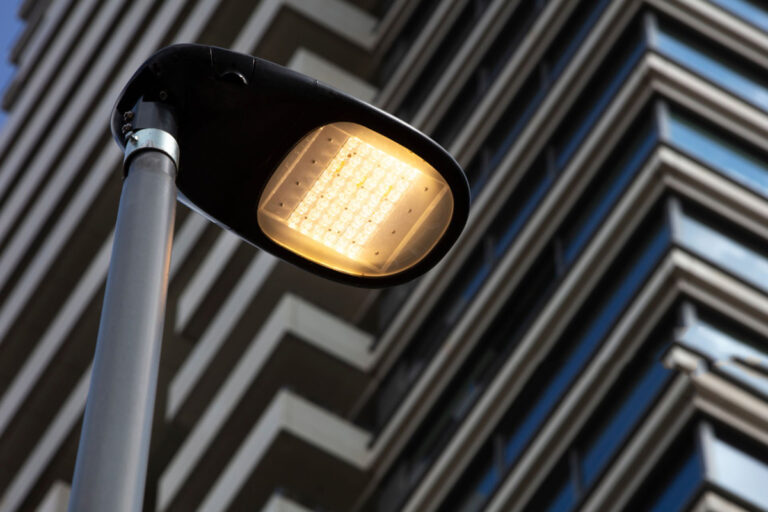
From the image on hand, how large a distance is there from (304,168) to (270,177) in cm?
10

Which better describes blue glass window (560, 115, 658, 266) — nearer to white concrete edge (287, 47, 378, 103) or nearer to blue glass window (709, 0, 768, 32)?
blue glass window (709, 0, 768, 32)

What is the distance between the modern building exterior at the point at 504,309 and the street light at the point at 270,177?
416 inches

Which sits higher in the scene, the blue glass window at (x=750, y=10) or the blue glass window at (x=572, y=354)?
the blue glass window at (x=750, y=10)

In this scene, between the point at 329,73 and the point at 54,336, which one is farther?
the point at 54,336

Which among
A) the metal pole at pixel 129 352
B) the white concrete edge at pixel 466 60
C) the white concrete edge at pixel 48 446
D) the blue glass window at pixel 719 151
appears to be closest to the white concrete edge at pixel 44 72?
the white concrete edge at pixel 48 446

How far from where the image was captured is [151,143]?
13.3 ft

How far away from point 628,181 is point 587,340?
193cm

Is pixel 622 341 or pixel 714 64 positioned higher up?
pixel 714 64

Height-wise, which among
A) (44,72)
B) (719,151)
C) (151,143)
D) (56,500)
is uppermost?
(719,151)

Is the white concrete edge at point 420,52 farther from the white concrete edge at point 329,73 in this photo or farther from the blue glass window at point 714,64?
the blue glass window at point 714,64

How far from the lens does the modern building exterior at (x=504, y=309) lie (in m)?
17.2

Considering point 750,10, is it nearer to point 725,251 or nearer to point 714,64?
point 714,64

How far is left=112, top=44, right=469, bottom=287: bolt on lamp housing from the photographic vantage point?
4.46 m

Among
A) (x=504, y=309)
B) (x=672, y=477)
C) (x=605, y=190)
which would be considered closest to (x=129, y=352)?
(x=672, y=477)
